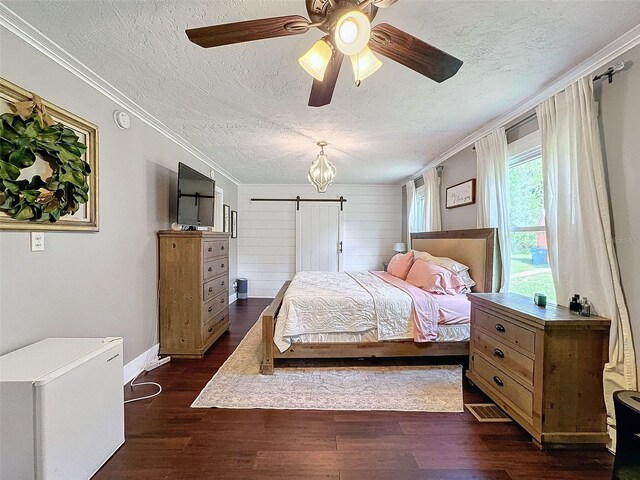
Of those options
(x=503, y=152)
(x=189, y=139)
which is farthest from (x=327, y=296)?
(x=189, y=139)

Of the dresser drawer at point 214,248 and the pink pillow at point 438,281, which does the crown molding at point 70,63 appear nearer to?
the dresser drawer at point 214,248

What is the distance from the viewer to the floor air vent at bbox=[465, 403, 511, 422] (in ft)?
6.44

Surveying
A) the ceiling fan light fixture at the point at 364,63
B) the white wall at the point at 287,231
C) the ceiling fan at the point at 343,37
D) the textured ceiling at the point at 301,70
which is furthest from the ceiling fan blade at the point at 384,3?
the white wall at the point at 287,231

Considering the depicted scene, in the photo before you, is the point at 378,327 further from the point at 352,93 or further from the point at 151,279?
the point at 151,279

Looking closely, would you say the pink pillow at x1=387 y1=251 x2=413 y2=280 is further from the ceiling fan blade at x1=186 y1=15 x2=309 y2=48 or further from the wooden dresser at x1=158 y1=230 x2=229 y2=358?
the ceiling fan blade at x1=186 y1=15 x2=309 y2=48

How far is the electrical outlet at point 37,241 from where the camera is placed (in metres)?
1.65

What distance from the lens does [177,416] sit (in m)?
1.98

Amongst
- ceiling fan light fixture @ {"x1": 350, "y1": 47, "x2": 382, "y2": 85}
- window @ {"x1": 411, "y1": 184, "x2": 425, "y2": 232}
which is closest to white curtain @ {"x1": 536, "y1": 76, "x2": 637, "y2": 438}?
ceiling fan light fixture @ {"x1": 350, "y1": 47, "x2": 382, "y2": 85}

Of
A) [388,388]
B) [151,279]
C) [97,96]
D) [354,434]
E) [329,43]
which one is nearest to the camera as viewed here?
[329,43]

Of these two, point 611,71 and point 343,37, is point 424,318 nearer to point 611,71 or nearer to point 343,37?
point 611,71

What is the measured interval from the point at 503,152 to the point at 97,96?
11.5 feet

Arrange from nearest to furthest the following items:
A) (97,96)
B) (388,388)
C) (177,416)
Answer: (177,416) < (97,96) < (388,388)

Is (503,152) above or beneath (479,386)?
above

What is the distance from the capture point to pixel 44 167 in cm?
166
